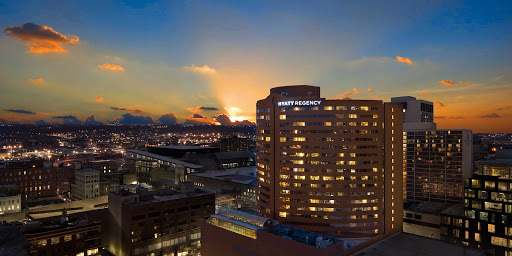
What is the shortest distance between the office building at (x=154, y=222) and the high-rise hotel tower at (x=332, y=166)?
1065 inches

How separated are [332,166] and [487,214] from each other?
2218 inches

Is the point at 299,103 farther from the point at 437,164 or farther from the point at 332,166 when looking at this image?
the point at 437,164

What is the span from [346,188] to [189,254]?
185ft

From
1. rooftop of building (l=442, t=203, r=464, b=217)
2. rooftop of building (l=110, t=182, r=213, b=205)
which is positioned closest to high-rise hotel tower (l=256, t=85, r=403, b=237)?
rooftop of building (l=442, t=203, r=464, b=217)

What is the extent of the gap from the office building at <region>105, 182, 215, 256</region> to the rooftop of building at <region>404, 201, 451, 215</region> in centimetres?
9001

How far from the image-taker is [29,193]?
163 metres

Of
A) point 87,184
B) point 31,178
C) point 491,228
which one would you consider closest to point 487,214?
point 491,228

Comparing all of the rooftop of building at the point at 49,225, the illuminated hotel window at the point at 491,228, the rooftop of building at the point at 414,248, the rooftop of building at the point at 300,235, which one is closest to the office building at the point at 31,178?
the rooftop of building at the point at 49,225

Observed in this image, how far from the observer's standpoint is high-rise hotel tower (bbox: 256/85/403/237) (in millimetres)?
103938

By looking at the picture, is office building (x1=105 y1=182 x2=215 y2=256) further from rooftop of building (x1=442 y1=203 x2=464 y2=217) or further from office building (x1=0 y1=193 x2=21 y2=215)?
rooftop of building (x1=442 y1=203 x2=464 y2=217)

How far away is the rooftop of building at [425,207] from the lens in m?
138

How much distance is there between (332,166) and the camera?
10456 centimetres

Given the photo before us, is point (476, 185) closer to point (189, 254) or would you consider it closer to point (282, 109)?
point (282, 109)

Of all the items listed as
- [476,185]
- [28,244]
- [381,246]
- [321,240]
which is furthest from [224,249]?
[476,185]
